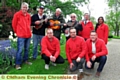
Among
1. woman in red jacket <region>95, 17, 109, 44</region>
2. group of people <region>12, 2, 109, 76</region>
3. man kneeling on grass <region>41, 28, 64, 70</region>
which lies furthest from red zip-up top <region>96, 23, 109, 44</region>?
man kneeling on grass <region>41, 28, 64, 70</region>

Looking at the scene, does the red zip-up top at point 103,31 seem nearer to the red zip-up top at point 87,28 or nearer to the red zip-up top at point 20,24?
the red zip-up top at point 87,28

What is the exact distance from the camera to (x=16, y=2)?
63.8 feet

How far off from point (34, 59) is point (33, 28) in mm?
1172

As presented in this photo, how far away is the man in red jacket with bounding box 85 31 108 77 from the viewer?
19.2ft

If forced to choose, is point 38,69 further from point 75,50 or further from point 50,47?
point 75,50

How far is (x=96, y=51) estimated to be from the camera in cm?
600

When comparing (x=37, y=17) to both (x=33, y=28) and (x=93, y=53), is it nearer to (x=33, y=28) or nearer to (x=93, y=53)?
(x=33, y=28)

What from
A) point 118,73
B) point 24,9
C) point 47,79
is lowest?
point 118,73

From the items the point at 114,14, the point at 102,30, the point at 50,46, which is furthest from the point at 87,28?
the point at 114,14

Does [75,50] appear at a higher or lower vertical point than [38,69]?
higher

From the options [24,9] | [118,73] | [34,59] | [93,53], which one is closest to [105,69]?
[118,73]

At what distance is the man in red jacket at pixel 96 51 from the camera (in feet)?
19.2

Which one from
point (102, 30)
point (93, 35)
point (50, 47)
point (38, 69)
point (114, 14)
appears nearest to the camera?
point (93, 35)

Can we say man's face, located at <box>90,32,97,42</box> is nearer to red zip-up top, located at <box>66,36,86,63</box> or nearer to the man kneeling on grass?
red zip-up top, located at <box>66,36,86,63</box>
